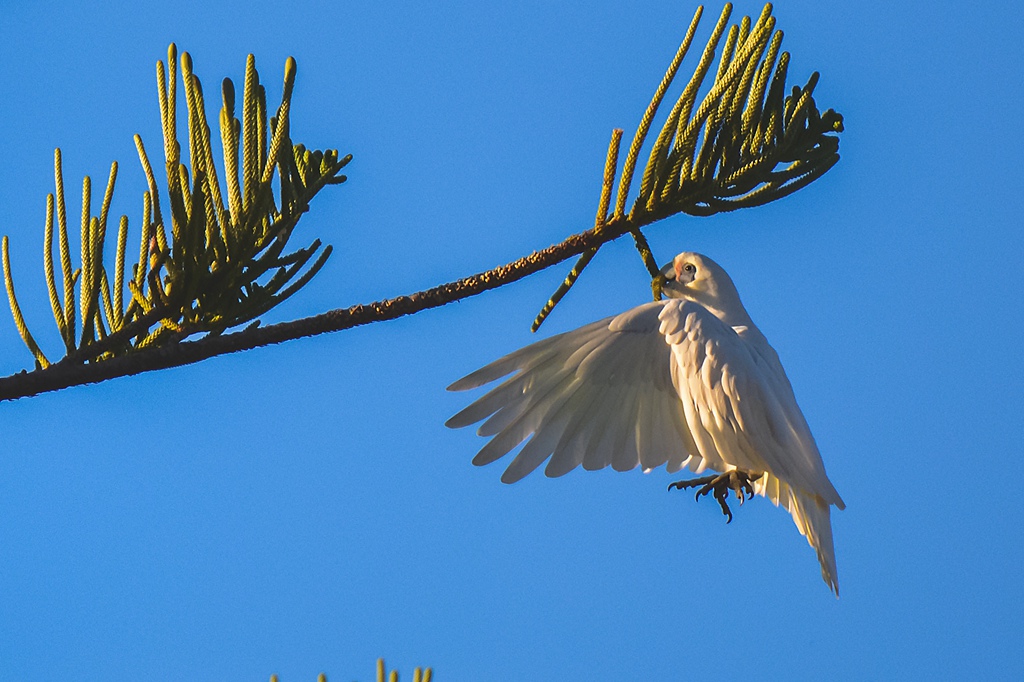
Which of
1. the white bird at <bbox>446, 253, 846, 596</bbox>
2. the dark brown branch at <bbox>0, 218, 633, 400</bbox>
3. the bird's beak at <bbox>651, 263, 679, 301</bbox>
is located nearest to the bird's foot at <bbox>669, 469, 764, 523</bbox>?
the white bird at <bbox>446, 253, 846, 596</bbox>

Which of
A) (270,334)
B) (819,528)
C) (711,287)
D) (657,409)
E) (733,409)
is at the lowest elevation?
(819,528)

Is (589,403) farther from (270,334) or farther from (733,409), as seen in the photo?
(270,334)

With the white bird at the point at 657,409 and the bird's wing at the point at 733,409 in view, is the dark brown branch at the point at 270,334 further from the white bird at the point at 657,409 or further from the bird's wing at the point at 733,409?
the bird's wing at the point at 733,409

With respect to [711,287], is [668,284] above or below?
above

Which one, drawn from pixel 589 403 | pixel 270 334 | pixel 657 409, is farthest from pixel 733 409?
pixel 270 334

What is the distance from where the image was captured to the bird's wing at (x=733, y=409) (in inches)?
133

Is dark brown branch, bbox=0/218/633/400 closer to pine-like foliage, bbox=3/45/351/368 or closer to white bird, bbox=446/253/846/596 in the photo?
pine-like foliage, bbox=3/45/351/368

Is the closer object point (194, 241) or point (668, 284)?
point (194, 241)

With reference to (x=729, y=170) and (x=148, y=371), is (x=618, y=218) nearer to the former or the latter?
(x=729, y=170)

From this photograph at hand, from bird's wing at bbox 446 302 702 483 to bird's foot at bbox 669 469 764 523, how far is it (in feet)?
0.54

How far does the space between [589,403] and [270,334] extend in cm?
172

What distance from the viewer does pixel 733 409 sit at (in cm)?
336

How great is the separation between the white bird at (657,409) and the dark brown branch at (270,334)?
3.83ft

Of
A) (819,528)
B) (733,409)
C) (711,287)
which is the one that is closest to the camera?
(733,409)
